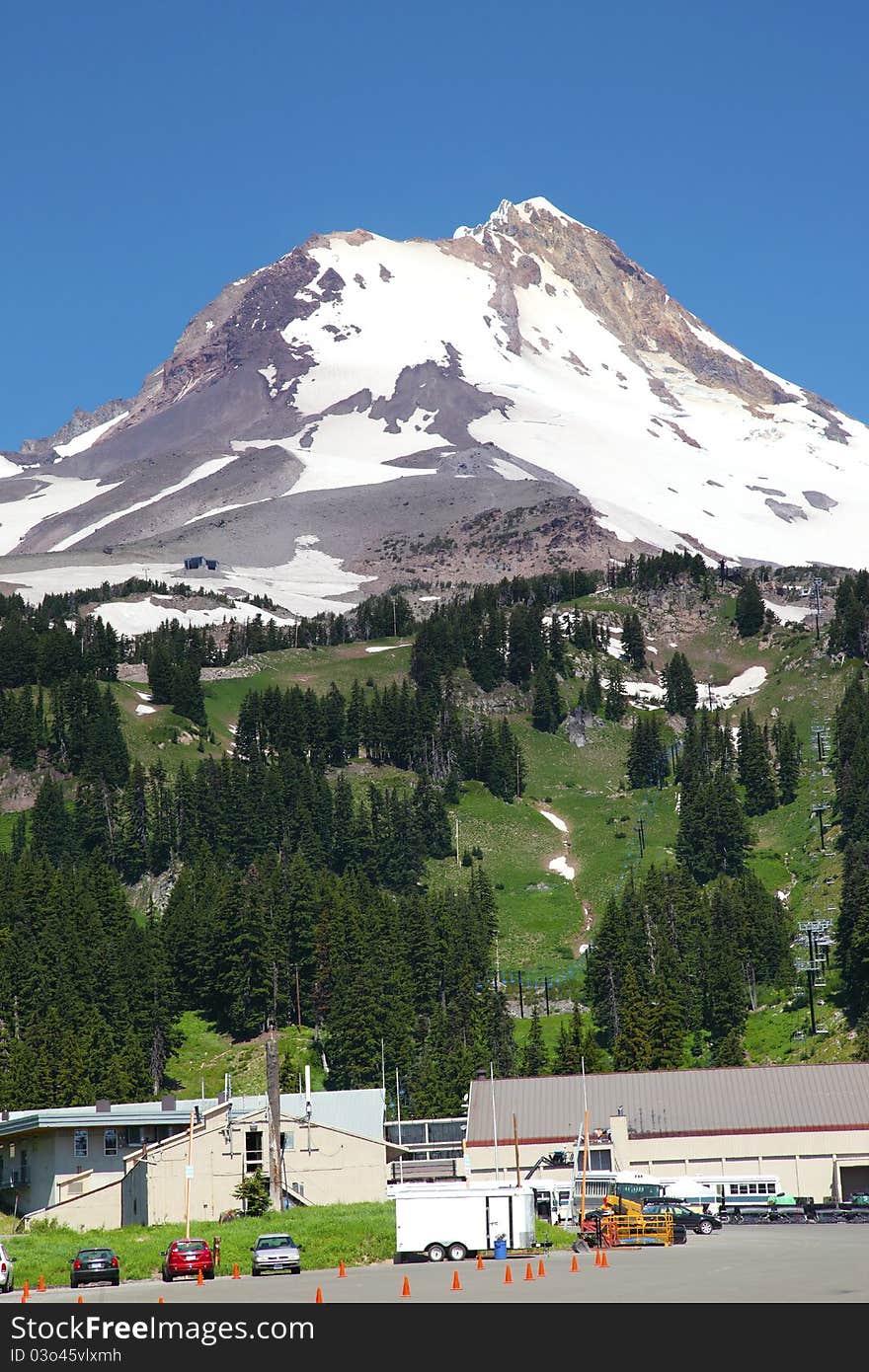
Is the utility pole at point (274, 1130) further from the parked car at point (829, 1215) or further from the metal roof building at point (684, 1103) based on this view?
the metal roof building at point (684, 1103)

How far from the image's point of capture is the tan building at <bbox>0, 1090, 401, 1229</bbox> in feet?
285

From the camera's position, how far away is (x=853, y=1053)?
483 feet

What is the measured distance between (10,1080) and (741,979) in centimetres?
7247

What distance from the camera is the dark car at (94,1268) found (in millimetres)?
57406

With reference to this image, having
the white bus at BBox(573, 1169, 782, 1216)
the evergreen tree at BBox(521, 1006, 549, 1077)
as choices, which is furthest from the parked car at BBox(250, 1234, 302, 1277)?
the evergreen tree at BBox(521, 1006, 549, 1077)

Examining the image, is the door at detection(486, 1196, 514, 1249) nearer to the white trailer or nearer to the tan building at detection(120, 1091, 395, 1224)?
the white trailer

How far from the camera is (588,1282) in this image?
48.7 m

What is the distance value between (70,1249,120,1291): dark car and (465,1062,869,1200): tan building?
5201 centimetres

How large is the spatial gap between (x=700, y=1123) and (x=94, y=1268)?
61354 millimetres

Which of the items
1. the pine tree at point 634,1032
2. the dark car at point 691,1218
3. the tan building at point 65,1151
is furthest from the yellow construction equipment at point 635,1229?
the pine tree at point 634,1032

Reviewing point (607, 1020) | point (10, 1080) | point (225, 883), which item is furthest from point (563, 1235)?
point (225, 883)

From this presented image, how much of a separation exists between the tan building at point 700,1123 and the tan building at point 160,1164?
18.2 meters

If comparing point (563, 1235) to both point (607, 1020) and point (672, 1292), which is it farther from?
point (607, 1020)

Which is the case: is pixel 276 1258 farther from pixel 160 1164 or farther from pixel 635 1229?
pixel 160 1164
